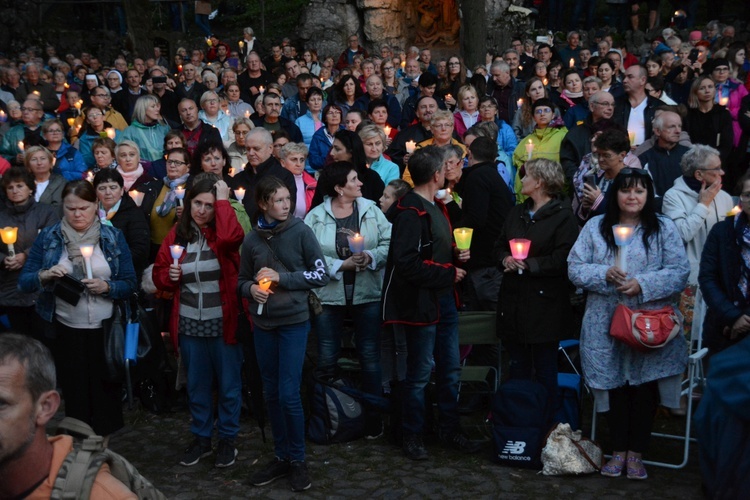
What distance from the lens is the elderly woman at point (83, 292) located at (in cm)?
609

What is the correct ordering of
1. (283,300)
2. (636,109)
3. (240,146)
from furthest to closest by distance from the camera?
(240,146), (636,109), (283,300)

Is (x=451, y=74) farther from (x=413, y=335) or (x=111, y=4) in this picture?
(x=111, y=4)

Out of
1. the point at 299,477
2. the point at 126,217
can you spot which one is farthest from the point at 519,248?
the point at 126,217

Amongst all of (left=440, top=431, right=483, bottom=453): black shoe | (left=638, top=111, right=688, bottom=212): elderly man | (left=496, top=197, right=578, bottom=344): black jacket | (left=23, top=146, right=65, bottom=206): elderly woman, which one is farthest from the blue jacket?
(left=638, top=111, right=688, bottom=212): elderly man

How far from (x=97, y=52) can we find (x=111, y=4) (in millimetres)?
1948

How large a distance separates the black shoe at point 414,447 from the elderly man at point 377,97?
19.6ft

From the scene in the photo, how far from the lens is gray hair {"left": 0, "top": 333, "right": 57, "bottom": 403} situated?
2.62 meters

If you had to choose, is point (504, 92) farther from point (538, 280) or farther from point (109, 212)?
point (538, 280)

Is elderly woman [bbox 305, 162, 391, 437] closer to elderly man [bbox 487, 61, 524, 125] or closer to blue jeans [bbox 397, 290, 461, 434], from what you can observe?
blue jeans [bbox 397, 290, 461, 434]

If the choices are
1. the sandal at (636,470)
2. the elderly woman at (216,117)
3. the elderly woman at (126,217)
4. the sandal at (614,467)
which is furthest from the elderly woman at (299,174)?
the sandal at (636,470)

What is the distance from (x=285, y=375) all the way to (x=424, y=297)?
3.38ft

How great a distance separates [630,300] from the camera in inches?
227

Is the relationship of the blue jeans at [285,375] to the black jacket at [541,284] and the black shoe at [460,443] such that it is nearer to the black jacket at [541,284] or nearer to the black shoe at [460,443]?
the black shoe at [460,443]

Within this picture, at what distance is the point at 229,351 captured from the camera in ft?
20.3
